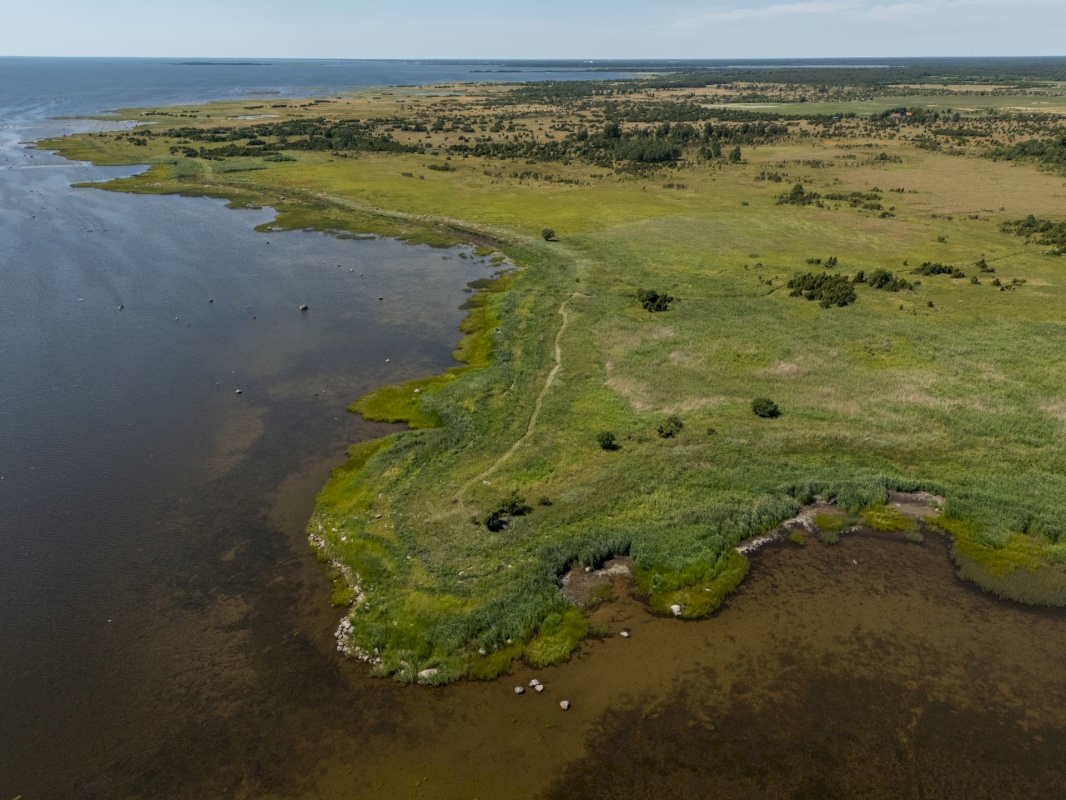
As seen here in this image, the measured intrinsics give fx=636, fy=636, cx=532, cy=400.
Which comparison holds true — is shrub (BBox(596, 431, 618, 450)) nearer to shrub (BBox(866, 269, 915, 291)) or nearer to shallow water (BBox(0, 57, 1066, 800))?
shallow water (BBox(0, 57, 1066, 800))

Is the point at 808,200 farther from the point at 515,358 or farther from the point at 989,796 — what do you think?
the point at 989,796

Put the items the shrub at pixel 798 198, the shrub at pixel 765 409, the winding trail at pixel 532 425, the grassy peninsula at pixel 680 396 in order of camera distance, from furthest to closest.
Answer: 1. the shrub at pixel 798 198
2. the shrub at pixel 765 409
3. the winding trail at pixel 532 425
4. the grassy peninsula at pixel 680 396

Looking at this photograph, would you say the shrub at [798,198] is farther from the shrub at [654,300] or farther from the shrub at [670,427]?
the shrub at [670,427]

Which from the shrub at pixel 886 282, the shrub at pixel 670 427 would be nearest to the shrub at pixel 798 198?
the shrub at pixel 886 282

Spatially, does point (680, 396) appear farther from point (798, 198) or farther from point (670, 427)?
point (798, 198)

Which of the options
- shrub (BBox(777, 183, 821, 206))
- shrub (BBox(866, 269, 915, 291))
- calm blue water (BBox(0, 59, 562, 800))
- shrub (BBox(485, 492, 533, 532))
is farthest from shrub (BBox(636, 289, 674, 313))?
shrub (BBox(777, 183, 821, 206))

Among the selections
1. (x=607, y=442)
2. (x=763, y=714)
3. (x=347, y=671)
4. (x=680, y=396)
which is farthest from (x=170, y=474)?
(x=763, y=714)
